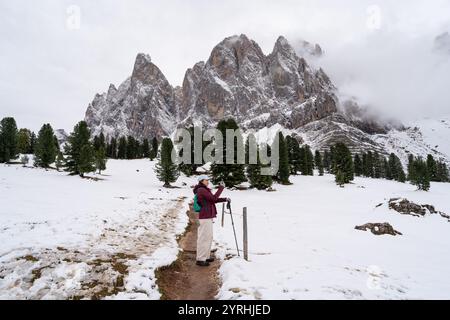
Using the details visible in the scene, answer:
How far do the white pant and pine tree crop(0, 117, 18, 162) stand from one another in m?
82.2

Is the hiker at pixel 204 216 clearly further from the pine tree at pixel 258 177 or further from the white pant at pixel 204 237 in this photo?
the pine tree at pixel 258 177

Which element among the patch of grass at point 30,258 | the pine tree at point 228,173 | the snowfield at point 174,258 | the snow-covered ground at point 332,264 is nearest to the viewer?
the snowfield at point 174,258

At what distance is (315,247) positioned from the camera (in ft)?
45.9

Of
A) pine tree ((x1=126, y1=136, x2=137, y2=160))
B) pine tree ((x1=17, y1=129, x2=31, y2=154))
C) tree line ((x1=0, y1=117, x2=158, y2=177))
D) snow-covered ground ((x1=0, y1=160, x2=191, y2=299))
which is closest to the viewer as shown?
snow-covered ground ((x1=0, y1=160, x2=191, y2=299))

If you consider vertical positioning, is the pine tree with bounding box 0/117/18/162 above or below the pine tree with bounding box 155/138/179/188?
above

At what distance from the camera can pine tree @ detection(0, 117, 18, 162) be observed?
72062mm

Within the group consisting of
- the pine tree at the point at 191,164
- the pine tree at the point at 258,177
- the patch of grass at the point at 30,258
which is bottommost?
the patch of grass at the point at 30,258

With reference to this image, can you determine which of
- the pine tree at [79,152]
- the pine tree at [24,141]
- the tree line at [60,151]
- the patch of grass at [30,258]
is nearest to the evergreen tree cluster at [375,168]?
the tree line at [60,151]

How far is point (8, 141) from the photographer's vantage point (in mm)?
73250

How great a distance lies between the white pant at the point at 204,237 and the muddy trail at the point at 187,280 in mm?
445

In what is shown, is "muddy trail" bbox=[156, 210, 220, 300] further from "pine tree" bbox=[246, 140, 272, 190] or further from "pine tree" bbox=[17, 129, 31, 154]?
"pine tree" bbox=[17, 129, 31, 154]

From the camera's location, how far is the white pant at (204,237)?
10516 mm

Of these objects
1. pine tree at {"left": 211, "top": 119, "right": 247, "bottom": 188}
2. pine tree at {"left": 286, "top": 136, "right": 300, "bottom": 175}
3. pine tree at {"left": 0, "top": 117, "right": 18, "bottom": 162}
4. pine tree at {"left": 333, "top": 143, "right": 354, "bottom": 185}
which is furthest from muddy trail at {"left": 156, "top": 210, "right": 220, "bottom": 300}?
pine tree at {"left": 0, "top": 117, "right": 18, "bottom": 162}
